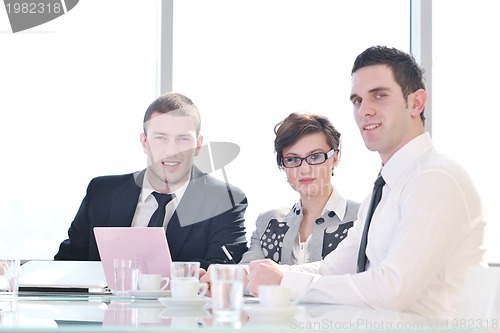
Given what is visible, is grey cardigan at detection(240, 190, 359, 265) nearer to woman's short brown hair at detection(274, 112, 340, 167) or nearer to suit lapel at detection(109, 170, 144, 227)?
woman's short brown hair at detection(274, 112, 340, 167)

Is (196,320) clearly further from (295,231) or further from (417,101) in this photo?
(295,231)

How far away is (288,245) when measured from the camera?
3590 mm

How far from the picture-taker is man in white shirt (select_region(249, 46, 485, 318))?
2.29 metres

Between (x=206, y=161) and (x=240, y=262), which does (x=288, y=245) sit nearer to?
(x=240, y=262)

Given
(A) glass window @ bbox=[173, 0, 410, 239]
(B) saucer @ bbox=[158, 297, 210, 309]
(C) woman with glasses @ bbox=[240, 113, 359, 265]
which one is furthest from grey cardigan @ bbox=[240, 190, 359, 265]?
(B) saucer @ bbox=[158, 297, 210, 309]

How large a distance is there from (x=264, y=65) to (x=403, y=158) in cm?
203

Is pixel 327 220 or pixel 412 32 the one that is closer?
pixel 327 220

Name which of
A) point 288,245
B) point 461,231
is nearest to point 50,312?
point 461,231

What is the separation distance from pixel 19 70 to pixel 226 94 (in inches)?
47.0

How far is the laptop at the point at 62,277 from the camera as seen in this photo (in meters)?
2.91

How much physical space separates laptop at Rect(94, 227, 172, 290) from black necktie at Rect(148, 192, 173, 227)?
864mm

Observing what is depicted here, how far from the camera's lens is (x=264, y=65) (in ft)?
15.1

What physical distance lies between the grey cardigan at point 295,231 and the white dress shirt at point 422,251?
0.91m

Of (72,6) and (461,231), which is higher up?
(72,6)
